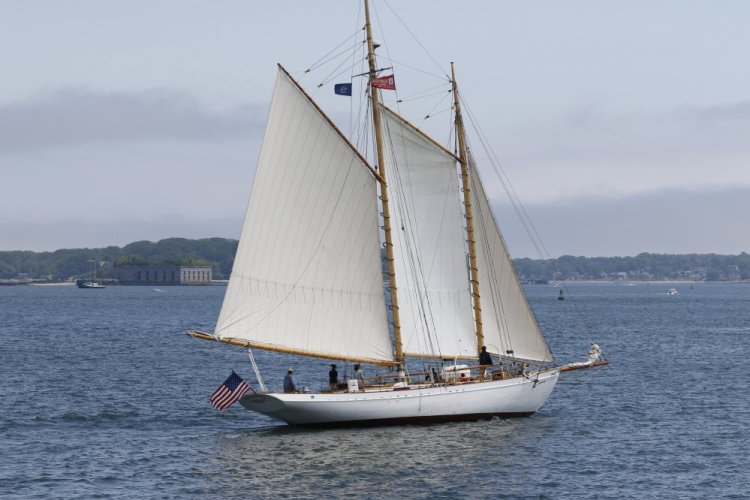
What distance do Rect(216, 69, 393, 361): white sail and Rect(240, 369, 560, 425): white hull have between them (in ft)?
7.17

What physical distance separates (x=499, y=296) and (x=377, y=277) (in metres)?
7.69

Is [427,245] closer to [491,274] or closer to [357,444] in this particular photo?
[491,274]

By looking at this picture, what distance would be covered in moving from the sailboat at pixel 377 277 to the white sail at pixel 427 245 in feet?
0.19

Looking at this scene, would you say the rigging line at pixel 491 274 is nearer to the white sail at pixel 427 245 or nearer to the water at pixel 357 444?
the white sail at pixel 427 245

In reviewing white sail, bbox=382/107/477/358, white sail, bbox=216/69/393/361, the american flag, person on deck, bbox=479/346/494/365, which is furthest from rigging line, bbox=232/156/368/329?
person on deck, bbox=479/346/494/365

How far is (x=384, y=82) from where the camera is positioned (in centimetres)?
5347

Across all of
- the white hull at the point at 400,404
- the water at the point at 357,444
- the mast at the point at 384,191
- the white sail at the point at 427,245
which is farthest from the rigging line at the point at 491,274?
the mast at the point at 384,191

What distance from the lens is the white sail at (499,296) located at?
56562 millimetres

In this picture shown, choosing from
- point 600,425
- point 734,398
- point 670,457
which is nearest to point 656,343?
point 734,398

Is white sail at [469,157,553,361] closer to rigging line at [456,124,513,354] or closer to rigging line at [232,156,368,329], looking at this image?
rigging line at [456,124,513,354]

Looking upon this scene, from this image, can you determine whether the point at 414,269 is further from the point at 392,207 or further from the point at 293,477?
the point at 293,477

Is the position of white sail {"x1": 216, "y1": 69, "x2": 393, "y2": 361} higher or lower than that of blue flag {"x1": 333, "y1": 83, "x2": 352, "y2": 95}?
lower

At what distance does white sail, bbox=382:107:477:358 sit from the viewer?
54312 mm

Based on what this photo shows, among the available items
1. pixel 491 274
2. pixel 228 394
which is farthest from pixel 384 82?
pixel 228 394
